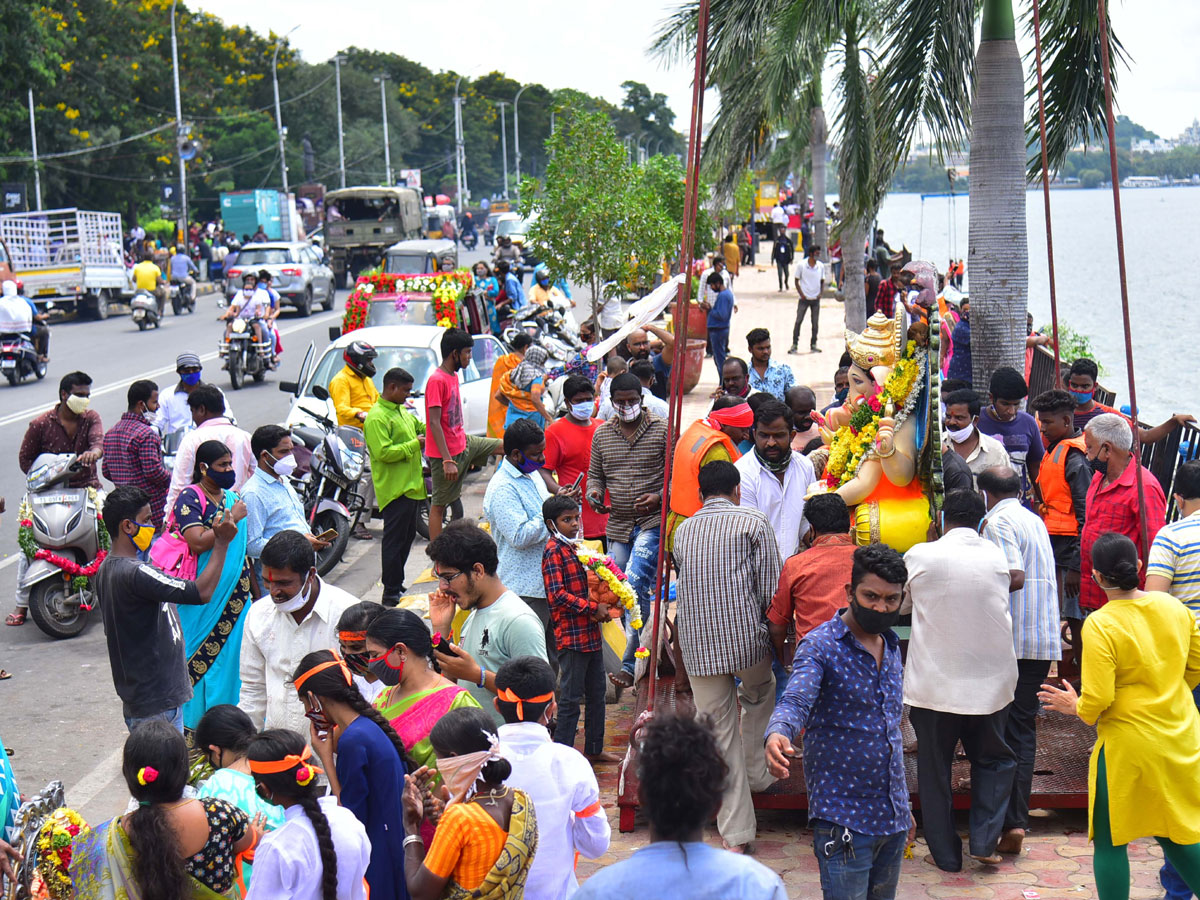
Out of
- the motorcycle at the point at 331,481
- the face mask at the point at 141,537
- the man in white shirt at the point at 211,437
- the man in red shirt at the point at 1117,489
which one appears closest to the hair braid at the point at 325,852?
the face mask at the point at 141,537

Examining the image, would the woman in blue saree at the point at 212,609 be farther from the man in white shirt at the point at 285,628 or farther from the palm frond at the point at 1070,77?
the palm frond at the point at 1070,77

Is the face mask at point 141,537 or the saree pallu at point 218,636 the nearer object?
the face mask at point 141,537

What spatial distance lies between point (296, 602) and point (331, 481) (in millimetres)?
5848

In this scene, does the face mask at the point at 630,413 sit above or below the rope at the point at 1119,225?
below

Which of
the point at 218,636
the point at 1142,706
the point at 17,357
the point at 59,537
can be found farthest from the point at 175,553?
the point at 17,357

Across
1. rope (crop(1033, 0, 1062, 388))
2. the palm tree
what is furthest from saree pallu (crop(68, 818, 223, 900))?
the palm tree

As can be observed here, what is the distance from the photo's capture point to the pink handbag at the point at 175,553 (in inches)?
254

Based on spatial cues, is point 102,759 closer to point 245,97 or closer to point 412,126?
point 245,97

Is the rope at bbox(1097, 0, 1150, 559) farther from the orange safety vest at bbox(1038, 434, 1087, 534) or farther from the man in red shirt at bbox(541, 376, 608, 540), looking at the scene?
the man in red shirt at bbox(541, 376, 608, 540)

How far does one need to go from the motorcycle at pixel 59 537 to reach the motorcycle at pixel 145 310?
2134cm

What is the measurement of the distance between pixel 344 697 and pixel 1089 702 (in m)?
2.83

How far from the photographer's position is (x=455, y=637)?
5.90 meters

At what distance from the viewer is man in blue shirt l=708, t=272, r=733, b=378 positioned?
1897cm

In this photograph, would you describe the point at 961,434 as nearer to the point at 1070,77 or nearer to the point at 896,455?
the point at 896,455
